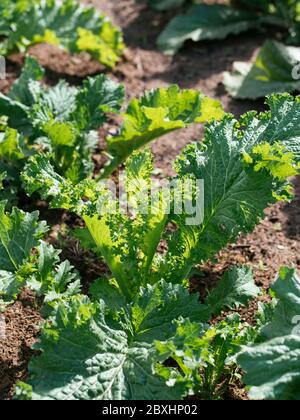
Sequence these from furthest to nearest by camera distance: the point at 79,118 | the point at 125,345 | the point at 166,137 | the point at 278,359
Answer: the point at 166,137 → the point at 79,118 → the point at 125,345 → the point at 278,359

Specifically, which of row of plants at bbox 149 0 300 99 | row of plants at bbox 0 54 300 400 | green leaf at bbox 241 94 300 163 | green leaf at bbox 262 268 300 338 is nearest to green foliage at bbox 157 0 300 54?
row of plants at bbox 149 0 300 99

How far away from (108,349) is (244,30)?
380 centimetres

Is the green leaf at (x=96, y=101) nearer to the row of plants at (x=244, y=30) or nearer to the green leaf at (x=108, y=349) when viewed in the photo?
the row of plants at (x=244, y=30)

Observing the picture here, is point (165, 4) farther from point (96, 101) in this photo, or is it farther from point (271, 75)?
point (96, 101)

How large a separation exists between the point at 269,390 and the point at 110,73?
3.49m

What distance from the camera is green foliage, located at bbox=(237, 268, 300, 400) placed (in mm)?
2797

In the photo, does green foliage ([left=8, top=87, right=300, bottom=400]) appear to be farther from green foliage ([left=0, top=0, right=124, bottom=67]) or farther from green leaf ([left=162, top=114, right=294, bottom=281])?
green foliage ([left=0, top=0, right=124, bottom=67])

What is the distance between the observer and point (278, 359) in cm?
284

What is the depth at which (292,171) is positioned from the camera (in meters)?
3.27

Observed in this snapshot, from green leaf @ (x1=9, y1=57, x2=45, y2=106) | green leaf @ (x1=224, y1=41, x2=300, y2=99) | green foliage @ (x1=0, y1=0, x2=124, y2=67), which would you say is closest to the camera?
green leaf @ (x1=9, y1=57, x2=45, y2=106)

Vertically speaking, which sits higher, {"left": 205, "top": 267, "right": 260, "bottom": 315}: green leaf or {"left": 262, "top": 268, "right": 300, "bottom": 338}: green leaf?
{"left": 262, "top": 268, "right": 300, "bottom": 338}: green leaf

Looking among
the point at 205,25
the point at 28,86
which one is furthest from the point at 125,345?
the point at 205,25

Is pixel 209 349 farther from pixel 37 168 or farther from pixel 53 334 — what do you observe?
pixel 37 168
